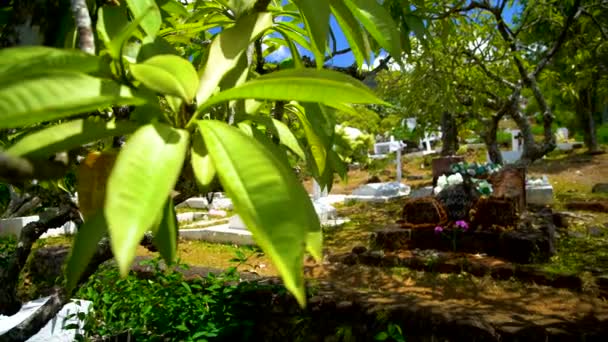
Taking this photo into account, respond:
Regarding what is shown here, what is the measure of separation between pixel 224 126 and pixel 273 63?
86cm

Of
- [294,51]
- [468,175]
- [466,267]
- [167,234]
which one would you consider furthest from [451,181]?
[167,234]

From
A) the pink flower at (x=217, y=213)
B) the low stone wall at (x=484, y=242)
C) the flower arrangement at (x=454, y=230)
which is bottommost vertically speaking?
the low stone wall at (x=484, y=242)

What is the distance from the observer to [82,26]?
52cm

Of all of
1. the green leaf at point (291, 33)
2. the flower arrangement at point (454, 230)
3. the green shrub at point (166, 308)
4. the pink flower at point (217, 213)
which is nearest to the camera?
the green leaf at point (291, 33)

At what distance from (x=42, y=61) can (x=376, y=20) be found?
43 cm

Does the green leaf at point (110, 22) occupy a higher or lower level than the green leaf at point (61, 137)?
higher

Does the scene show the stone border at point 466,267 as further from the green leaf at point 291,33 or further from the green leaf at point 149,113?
the green leaf at point 149,113

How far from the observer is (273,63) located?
1.26 meters

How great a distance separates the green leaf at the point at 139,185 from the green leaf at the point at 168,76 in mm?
43

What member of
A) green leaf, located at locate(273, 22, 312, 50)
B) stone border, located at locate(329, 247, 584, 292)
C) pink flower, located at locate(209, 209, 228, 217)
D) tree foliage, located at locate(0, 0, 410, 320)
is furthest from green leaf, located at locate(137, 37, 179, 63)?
pink flower, located at locate(209, 209, 228, 217)

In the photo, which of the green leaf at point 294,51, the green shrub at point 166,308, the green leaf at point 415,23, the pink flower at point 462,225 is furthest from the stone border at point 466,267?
the green leaf at point 294,51

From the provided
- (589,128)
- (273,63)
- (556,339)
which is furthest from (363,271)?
(589,128)

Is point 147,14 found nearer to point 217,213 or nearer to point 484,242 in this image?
point 484,242

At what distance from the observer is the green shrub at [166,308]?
2676 millimetres
